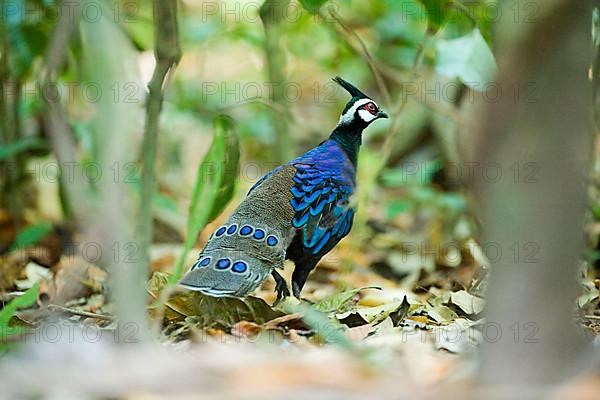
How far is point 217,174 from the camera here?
8.05 ft

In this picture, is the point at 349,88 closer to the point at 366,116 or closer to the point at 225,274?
the point at 366,116

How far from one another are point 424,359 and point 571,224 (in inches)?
18.7

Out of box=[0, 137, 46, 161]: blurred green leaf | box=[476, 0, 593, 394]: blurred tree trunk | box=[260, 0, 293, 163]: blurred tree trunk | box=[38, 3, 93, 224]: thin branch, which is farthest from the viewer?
box=[0, 137, 46, 161]: blurred green leaf

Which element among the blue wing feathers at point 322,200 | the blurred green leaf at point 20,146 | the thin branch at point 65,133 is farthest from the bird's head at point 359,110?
the blurred green leaf at point 20,146

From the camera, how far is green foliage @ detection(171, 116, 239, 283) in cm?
241

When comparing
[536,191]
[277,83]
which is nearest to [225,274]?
[536,191]

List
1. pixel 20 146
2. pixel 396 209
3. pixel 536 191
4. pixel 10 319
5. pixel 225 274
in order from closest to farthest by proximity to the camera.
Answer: pixel 536 191 → pixel 225 274 → pixel 10 319 → pixel 20 146 → pixel 396 209

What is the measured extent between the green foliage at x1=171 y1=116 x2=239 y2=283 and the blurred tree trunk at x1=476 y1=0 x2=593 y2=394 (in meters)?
1.10

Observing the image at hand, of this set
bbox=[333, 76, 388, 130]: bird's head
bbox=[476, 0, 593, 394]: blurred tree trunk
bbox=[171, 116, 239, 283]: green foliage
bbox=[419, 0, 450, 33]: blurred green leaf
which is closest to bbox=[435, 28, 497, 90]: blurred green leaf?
bbox=[419, 0, 450, 33]: blurred green leaf

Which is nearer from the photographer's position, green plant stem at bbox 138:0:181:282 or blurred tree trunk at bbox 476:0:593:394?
blurred tree trunk at bbox 476:0:593:394

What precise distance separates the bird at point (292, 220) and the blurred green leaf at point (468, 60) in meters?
0.39

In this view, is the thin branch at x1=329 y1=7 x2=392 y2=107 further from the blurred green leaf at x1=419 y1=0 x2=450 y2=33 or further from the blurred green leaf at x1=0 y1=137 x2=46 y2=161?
the blurred green leaf at x1=0 y1=137 x2=46 y2=161

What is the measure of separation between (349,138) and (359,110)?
0.28ft

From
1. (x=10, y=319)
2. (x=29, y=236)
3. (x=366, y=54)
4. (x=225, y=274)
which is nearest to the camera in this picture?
(x=225, y=274)
